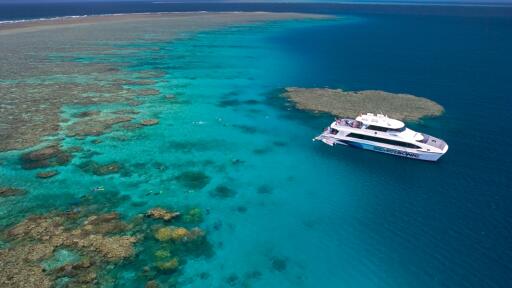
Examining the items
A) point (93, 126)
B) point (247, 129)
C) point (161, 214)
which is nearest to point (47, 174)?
point (93, 126)

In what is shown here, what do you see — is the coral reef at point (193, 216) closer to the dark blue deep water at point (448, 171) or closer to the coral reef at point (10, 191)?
the dark blue deep water at point (448, 171)

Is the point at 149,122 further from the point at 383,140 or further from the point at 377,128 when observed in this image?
the point at 383,140

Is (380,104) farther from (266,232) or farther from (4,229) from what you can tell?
(4,229)

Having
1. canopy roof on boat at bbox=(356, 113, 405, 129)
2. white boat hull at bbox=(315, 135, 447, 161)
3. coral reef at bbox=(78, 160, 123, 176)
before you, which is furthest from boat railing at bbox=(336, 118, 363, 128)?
coral reef at bbox=(78, 160, 123, 176)

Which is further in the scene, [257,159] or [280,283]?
[257,159]

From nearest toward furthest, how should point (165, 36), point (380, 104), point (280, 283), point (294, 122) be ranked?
1. point (280, 283)
2. point (294, 122)
3. point (380, 104)
4. point (165, 36)

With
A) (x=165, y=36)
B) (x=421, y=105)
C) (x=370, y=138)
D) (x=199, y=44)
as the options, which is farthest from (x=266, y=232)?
(x=165, y=36)
